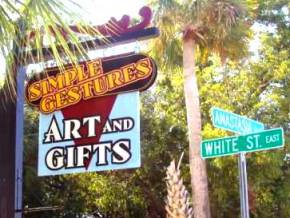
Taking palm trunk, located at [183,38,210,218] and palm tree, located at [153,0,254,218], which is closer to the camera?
palm tree, located at [153,0,254,218]

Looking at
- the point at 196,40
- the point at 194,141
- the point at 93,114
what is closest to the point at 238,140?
the point at 93,114

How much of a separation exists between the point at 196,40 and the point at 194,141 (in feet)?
9.98

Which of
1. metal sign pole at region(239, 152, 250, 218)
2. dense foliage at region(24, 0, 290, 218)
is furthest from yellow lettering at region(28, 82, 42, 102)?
dense foliage at region(24, 0, 290, 218)

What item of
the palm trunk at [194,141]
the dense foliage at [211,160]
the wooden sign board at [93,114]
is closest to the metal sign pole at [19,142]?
the wooden sign board at [93,114]

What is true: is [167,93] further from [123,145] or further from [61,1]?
[61,1]

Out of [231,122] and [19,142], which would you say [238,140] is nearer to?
[231,122]

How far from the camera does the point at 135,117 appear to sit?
707 cm

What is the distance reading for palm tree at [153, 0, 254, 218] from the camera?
16.6 metres

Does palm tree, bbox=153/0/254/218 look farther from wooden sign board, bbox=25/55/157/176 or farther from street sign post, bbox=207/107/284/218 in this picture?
street sign post, bbox=207/107/284/218

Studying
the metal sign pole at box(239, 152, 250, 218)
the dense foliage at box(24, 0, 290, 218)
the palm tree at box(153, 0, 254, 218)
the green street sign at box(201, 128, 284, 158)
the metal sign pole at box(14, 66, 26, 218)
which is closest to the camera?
the metal sign pole at box(239, 152, 250, 218)

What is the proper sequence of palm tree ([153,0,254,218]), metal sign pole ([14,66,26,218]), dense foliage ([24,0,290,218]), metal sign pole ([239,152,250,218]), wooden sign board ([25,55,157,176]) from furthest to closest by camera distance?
1. dense foliage ([24,0,290,218])
2. palm tree ([153,0,254,218])
3. metal sign pole ([14,66,26,218])
4. wooden sign board ([25,55,157,176])
5. metal sign pole ([239,152,250,218])

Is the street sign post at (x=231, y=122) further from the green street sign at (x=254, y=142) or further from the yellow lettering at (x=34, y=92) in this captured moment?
the yellow lettering at (x=34, y=92)

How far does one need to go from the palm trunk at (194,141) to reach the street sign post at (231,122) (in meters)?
9.34

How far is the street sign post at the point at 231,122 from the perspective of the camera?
6.90 metres
